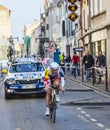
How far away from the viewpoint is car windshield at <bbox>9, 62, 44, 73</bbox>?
24109 millimetres

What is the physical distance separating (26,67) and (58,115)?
26.1ft

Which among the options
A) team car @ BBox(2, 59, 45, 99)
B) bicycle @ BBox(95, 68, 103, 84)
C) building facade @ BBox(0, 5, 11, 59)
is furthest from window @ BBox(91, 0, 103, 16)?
building facade @ BBox(0, 5, 11, 59)

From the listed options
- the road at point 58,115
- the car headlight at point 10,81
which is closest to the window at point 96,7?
the car headlight at point 10,81

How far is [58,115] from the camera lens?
16656 mm

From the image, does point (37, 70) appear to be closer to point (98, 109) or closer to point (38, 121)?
point (98, 109)

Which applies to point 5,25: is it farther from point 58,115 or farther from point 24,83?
point 58,115

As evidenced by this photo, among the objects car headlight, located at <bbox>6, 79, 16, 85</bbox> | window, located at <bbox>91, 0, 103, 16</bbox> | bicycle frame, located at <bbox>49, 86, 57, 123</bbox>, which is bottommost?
bicycle frame, located at <bbox>49, 86, 57, 123</bbox>

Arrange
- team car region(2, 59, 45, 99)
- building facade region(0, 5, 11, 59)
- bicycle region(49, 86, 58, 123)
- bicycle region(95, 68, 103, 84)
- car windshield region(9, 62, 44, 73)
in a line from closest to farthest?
bicycle region(49, 86, 58, 123)
team car region(2, 59, 45, 99)
car windshield region(9, 62, 44, 73)
bicycle region(95, 68, 103, 84)
building facade region(0, 5, 11, 59)

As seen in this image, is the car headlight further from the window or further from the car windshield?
the window

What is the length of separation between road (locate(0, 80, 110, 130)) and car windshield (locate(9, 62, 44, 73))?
5.47 feet

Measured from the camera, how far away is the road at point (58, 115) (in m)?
14.1

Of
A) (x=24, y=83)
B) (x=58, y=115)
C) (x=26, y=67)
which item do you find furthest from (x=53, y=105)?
(x=26, y=67)

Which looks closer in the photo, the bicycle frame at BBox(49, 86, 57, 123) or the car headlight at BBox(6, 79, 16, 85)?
the bicycle frame at BBox(49, 86, 57, 123)

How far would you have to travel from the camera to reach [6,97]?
76.5 ft
